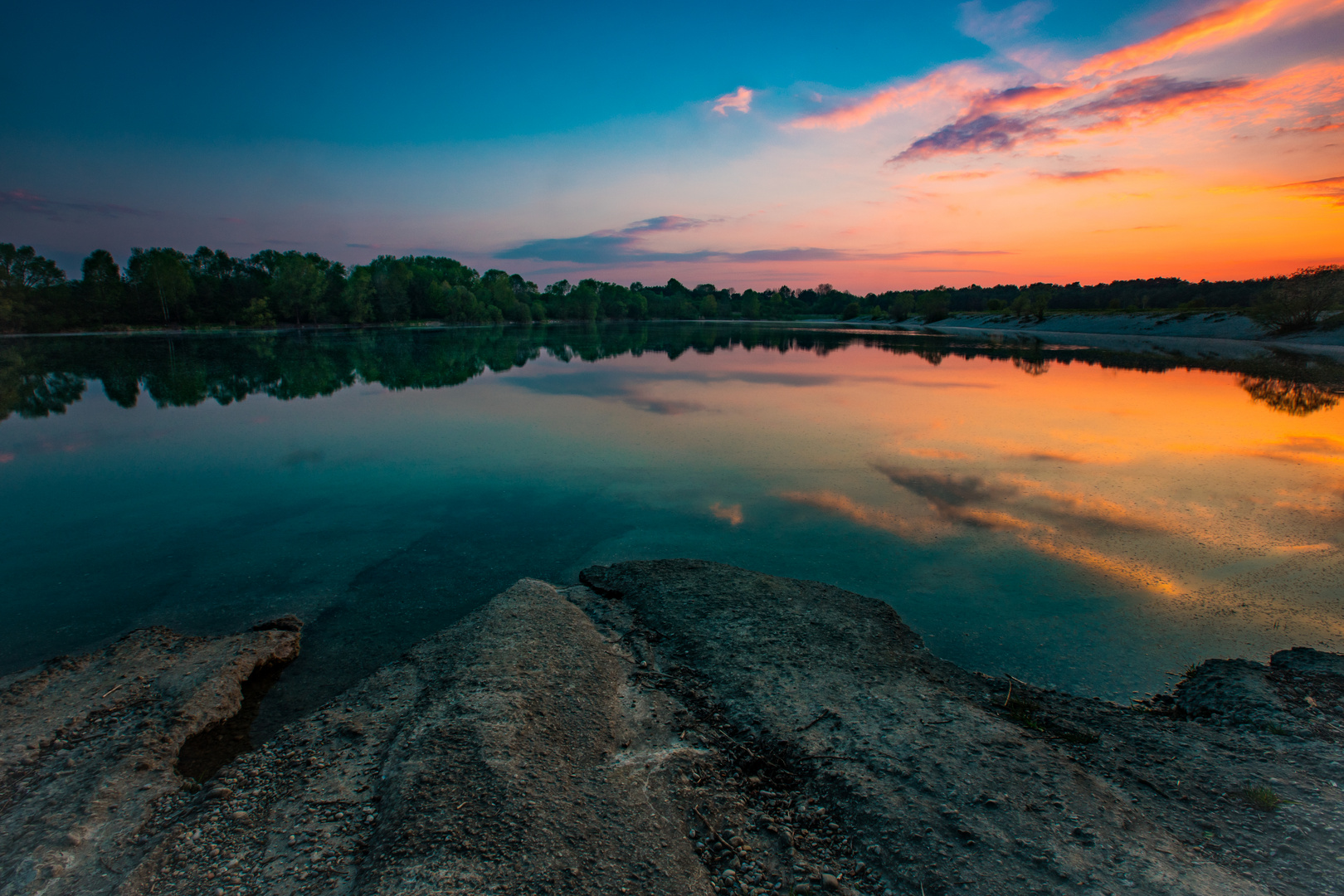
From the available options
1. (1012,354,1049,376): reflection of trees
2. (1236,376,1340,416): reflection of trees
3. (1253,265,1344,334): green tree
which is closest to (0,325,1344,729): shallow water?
(1236,376,1340,416): reflection of trees

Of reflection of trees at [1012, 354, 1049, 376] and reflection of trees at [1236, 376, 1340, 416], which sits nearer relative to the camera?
reflection of trees at [1236, 376, 1340, 416]

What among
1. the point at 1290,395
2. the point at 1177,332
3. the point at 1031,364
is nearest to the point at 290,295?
the point at 1031,364

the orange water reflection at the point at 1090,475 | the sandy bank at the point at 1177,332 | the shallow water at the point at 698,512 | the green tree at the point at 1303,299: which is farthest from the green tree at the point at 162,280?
the green tree at the point at 1303,299

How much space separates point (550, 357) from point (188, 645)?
41.7m

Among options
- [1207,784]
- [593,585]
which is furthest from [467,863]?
[1207,784]

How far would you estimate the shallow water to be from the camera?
22.3ft

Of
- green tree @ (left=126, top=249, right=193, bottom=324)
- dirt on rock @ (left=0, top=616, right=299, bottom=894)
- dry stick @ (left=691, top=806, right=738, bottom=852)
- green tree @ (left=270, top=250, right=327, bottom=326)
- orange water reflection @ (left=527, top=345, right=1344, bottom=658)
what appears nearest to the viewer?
dirt on rock @ (left=0, top=616, right=299, bottom=894)

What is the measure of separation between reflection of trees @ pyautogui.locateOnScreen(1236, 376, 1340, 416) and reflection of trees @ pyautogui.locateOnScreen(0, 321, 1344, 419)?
43 mm

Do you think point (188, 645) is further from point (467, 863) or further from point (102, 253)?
point (102, 253)

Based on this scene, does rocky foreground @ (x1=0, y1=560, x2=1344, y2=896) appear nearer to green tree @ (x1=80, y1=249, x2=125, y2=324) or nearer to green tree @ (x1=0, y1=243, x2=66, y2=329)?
green tree @ (x1=0, y1=243, x2=66, y2=329)

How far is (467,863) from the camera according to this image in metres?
3.28

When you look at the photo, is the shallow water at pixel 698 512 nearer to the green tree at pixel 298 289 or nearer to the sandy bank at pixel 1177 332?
the sandy bank at pixel 1177 332

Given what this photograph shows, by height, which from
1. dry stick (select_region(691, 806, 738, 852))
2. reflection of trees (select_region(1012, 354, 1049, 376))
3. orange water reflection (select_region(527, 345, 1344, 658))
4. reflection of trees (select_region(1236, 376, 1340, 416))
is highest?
reflection of trees (select_region(1012, 354, 1049, 376))

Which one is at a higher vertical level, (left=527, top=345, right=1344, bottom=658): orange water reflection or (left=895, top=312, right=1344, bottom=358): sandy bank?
(left=895, top=312, right=1344, bottom=358): sandy bank
